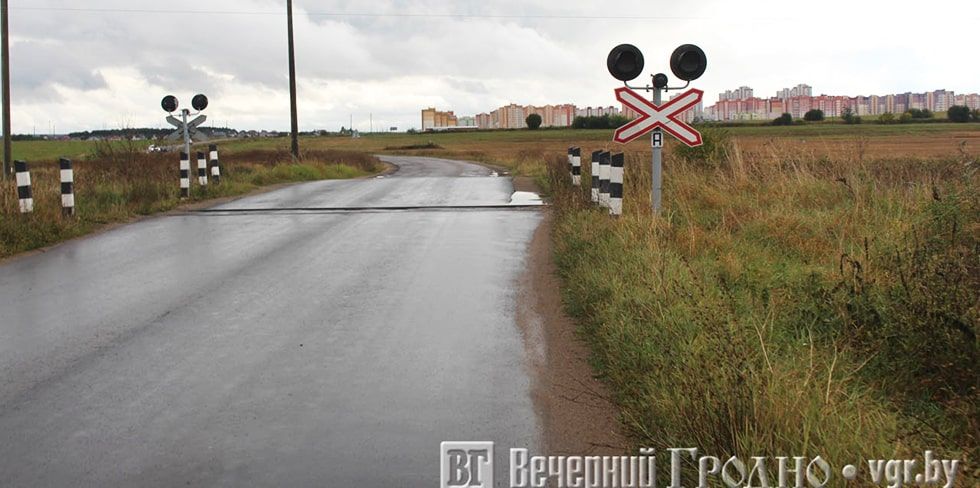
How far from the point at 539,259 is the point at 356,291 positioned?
2.73m

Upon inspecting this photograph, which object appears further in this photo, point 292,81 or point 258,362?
point 292,81

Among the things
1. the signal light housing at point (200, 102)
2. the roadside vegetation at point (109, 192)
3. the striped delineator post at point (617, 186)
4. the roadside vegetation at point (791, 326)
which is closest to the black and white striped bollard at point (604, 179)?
the striped delineator post at point (617, 186)

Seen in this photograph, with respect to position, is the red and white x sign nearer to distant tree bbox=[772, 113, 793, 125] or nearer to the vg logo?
the vg logo

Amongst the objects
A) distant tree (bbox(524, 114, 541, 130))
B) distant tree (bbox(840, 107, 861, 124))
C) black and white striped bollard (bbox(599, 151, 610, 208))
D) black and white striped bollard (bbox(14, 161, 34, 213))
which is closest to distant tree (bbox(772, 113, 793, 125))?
distant tree (bbox(840, 107, 861, 124))

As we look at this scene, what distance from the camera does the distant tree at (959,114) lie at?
88250 mm

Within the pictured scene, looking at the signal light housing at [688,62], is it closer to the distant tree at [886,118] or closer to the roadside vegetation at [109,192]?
the roadside vegetation at [109,192]

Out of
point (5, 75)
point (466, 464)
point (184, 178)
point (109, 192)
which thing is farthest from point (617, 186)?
point (5, 75)

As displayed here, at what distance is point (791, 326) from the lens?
6.49 metres

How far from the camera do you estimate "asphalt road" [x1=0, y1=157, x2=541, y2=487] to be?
Result: 4340mm

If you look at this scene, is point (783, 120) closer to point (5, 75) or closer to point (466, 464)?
point (5, 75)

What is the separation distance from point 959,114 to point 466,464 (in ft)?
318

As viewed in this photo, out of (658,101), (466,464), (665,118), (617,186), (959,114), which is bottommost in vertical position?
(466,464)

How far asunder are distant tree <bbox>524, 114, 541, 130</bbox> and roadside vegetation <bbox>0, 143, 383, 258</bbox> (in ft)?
370

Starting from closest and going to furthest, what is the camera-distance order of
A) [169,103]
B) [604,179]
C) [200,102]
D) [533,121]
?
[604,179] → [169,103] → [200,102] → [533,121]
